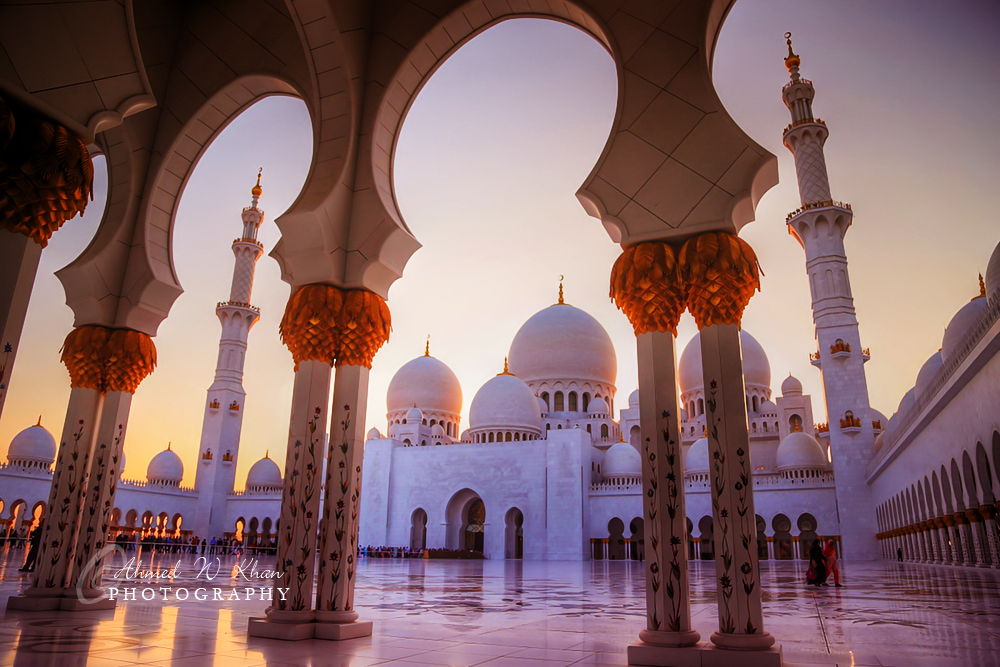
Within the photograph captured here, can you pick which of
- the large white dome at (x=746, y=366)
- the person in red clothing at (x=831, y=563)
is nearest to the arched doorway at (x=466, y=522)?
the large white dome at (x=746, y=366)

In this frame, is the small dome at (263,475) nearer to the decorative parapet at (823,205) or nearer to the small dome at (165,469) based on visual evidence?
the small dome at (165,469)

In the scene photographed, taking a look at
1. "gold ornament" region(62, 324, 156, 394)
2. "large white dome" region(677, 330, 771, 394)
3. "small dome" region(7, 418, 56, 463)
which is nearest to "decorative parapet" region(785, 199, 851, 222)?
"large white dome" region(677, 330, 771, 394)

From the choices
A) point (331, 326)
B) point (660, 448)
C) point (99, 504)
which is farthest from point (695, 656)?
point (99, 504)

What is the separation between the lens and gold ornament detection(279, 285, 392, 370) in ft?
15.2

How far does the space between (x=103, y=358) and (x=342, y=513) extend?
2807mm

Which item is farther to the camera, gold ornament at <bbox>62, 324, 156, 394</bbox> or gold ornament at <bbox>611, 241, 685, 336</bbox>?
gold ornament at <bbox>62, 324, 156, 394</bbox>

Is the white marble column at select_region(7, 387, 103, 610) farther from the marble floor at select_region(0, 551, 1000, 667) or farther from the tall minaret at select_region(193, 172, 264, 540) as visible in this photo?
the tall minaret at select_region(193, 172, 264, 540)

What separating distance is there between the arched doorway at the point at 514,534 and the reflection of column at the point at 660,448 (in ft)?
69.7

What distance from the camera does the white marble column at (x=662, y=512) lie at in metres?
3.29

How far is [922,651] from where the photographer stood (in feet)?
10.4

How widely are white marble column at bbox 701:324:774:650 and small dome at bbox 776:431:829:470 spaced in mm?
22654

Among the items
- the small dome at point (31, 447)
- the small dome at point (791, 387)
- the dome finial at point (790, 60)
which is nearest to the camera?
the dome finial at point (790, 60)

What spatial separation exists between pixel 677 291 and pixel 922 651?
2.16 m

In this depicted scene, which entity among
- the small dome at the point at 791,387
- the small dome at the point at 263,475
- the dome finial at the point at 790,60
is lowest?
the small dome at the point at 263,475
